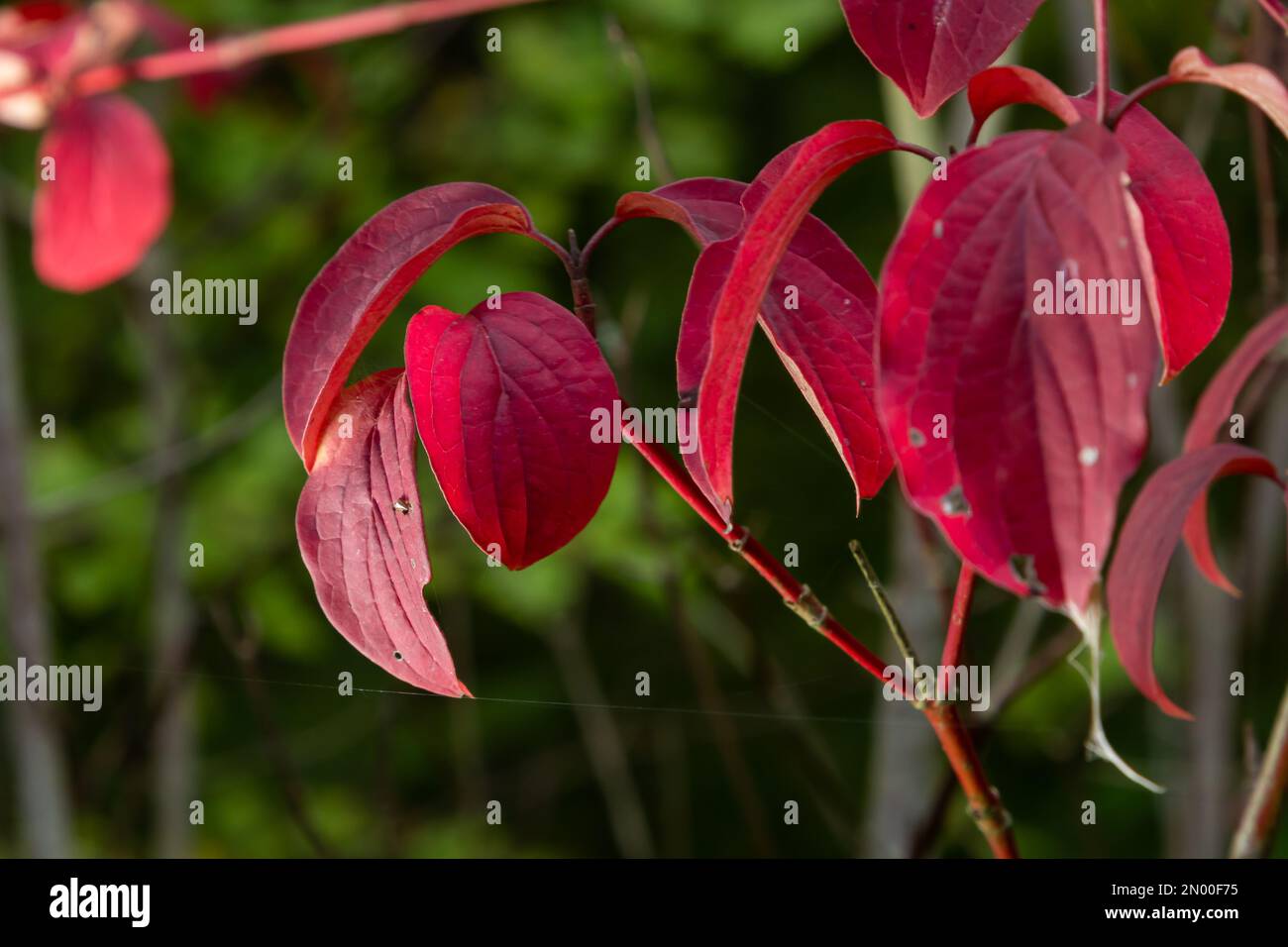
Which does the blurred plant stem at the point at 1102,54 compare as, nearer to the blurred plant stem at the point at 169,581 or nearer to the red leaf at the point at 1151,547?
the red leaf at the point at 1151,547

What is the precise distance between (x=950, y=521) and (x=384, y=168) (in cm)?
148

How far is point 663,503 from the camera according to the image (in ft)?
4.22

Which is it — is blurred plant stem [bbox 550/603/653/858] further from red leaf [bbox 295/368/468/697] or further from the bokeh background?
red leaf [bbox 295/368/468/697]

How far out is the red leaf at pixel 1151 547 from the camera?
0.29m

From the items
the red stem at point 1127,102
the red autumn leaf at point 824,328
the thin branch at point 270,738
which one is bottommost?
the thin branch at point 270,738

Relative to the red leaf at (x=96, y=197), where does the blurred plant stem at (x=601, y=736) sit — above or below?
below

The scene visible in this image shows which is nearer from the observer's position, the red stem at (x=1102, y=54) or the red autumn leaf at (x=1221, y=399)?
the red stem at (x=1102, y=54)

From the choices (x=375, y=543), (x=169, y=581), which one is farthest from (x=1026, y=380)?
(x=169, y=581)

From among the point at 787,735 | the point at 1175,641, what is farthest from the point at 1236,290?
the point at 787,735

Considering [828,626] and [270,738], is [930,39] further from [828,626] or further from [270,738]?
[270,738]

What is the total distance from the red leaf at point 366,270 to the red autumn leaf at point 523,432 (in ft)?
0.08

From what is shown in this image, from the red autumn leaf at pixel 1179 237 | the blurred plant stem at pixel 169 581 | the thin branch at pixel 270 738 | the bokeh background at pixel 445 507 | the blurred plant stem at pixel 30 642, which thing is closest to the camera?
the red autumn leaf at pixel 1179 237

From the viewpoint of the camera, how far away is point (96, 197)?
78 centimetres

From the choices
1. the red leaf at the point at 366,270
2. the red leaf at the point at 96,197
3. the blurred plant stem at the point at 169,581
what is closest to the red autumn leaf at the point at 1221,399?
the red leaf at the point at 366,270
